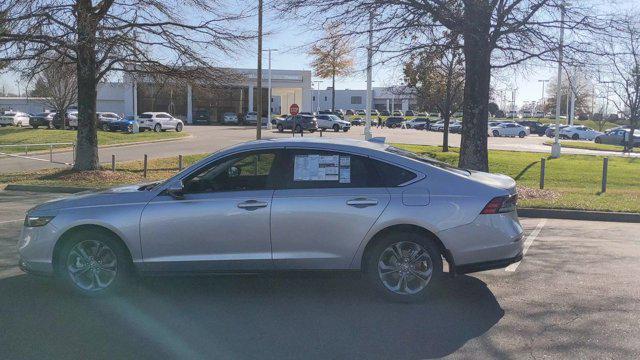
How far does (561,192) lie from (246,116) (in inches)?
1950

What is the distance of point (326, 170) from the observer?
5523 mm

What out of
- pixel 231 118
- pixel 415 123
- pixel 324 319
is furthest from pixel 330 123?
pixel 324 319

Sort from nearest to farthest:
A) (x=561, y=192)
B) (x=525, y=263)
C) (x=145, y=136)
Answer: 1. (x=525, y=263)
2. (x=561, y=192)
3. (x=145, y=136)

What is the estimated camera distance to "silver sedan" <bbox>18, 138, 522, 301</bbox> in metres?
5.35

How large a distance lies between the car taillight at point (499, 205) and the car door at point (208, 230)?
6.65 feet

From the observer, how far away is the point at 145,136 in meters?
37.1

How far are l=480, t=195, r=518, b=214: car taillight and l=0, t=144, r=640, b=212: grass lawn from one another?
6.92 m

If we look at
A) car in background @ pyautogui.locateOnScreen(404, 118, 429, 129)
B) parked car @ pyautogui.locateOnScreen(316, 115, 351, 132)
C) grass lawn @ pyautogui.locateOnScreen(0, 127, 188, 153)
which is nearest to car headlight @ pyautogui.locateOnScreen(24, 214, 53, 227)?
grass lawn @ pyautogui.locateOnScreen(0, 127, 188, 153)

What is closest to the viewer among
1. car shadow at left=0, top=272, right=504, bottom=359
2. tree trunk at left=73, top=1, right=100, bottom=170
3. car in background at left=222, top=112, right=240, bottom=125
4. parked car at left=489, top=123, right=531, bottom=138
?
car shadow at left=0, top=272, right=504, bottom=359

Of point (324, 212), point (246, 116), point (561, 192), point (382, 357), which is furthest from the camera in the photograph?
point (246, 116)

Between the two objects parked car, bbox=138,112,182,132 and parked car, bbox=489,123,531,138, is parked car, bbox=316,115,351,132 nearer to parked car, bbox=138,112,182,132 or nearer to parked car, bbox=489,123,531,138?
parked car, bbox=138,112,182,132

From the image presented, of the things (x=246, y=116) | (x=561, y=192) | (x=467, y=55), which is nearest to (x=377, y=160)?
A: (x=467, y=55)

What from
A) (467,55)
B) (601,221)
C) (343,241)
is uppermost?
(467,55)

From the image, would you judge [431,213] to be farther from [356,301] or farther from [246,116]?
[246,116]
